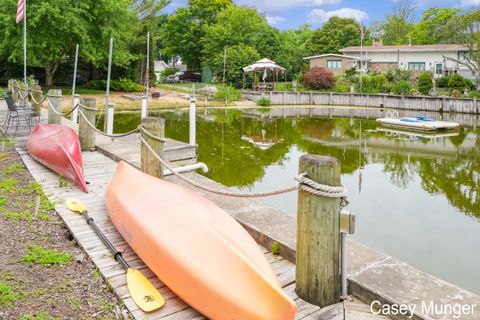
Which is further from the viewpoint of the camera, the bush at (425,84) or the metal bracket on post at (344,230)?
the bush at (425,84)

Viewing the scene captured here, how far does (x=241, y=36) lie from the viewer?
1442 inches

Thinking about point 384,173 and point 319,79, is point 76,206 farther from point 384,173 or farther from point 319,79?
point 319,79

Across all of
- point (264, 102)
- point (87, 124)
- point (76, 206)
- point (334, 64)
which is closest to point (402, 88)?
point (264, 102)

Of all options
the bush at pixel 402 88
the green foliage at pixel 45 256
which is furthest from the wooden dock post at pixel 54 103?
the bush at pixel 402 88

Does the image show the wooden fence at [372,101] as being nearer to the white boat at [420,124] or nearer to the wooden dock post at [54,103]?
the white boat at [420,124]

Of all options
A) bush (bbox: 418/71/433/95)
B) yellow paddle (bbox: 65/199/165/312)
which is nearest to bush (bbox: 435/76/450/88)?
bush (bbox: 418/71/433/95)

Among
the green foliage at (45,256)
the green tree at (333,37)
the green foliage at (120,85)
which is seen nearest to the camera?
the green foliage at (45,256)

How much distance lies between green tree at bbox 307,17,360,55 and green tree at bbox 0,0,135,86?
25707 mm

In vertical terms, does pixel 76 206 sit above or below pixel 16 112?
below

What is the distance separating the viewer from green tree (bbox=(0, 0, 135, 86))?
69.6 feet

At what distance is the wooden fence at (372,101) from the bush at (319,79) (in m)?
1.86

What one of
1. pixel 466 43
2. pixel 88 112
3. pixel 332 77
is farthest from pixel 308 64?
pixel 88 112

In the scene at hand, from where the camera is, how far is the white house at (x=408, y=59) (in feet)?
118

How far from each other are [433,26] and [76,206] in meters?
51.0
